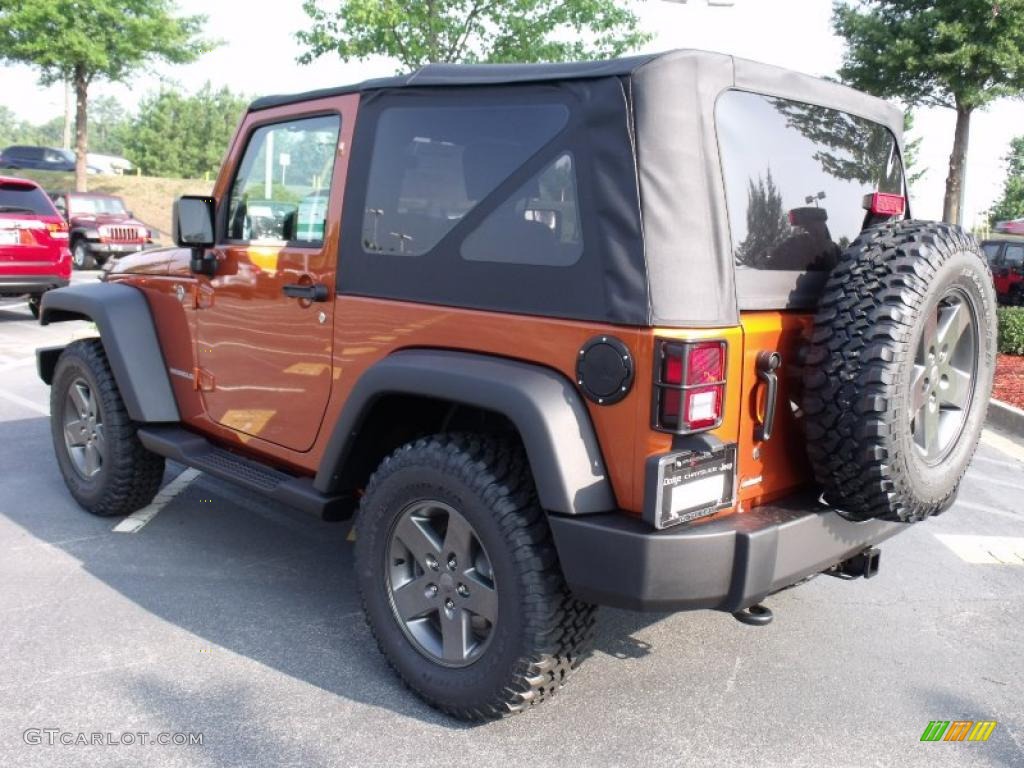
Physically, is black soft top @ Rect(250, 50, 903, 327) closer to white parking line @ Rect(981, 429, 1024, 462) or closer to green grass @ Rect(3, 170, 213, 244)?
white parking line @ Rect(981, 429, 1024, 462)

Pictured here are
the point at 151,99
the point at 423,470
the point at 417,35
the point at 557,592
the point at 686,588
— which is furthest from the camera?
the point at 151,99

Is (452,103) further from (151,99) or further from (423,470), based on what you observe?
(151,99)

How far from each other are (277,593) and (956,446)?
272cm

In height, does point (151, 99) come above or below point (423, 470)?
above

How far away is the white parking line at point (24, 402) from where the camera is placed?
716 centimetres

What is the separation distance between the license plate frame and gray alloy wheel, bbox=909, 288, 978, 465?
0.60 m

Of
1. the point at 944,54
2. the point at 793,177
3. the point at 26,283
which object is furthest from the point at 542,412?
the point at 944,54

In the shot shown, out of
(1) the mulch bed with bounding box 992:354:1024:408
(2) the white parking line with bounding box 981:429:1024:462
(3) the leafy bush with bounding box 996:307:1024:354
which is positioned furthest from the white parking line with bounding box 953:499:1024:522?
(3) the leafy bush with bounding box 996:307:1024:354

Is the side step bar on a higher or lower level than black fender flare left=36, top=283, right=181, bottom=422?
lower

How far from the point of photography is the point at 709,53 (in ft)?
8.52

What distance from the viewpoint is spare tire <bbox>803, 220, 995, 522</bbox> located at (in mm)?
2504

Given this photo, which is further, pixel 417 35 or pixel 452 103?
pixel 417 35

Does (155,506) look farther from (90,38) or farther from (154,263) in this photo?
(90,38)

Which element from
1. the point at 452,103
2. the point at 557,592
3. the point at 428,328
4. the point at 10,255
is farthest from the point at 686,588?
the point at 10,255
